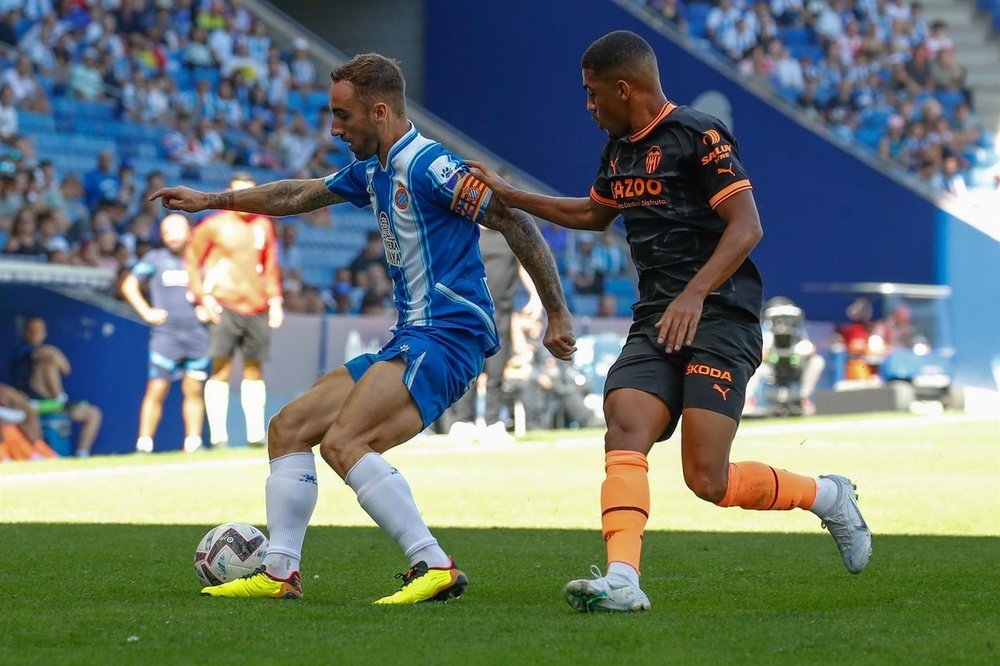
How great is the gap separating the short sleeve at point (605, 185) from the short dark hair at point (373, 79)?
78 cm

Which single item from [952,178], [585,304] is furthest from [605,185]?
[952,178]

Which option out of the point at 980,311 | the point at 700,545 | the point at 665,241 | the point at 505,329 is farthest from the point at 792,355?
the point at 665,241

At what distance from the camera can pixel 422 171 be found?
19.8 feet

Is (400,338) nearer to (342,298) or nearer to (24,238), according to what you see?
(24,238)

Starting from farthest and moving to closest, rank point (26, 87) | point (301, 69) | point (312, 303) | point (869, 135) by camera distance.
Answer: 1. point (869, 135)
2. point (301, 69)
3. point (26, 87)
4. point (312, 303)

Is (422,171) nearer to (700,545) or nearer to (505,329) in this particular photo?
(700,545)

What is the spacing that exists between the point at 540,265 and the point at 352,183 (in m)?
0.91

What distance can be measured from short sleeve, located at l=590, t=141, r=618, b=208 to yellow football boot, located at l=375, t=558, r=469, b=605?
4.70 feet

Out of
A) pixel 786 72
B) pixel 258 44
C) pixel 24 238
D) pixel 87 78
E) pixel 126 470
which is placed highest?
pixel 786 72

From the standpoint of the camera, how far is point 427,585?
5754mm

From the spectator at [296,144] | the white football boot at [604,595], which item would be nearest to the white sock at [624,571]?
the white football boot at [604,595]

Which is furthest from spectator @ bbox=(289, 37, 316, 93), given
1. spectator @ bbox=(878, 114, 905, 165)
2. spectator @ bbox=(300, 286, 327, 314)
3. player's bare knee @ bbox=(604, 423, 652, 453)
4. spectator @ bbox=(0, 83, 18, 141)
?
player's bare knee @ bbox=(604, 423, 652, 453)

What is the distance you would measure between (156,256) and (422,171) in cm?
1059

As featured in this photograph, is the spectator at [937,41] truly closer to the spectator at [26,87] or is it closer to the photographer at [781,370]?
the photographer at [781,370]
